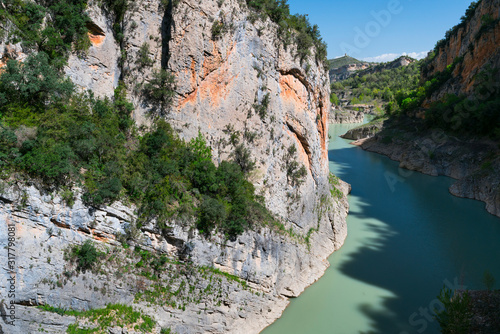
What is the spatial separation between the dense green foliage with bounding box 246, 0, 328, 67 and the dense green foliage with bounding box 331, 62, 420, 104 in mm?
76545

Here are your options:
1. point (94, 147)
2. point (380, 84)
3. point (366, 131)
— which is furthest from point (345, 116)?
point (94, 147)

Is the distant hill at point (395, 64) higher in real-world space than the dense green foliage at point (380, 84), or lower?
higher

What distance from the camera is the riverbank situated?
80.6 ft

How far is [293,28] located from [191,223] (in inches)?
→ 414

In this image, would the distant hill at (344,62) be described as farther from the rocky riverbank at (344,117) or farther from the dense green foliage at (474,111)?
the dense green foliage at (474,111)

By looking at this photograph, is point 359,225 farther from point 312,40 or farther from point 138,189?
point 138,189

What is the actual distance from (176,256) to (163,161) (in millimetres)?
3183

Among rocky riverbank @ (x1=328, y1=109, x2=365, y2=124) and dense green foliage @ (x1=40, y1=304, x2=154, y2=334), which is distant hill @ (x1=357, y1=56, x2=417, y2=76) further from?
dense green foliage @ (x1=40, y1=304, x2=154, y2=334)

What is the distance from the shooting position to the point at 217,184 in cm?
1138

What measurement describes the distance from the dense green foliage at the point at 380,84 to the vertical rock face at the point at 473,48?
42046 millimetres

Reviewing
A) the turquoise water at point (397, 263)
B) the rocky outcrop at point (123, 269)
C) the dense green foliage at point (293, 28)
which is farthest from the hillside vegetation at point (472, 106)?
the rocky outcrop at point (123, 269)

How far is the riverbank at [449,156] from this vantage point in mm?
24578

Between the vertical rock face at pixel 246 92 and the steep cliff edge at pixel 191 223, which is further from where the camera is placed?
the vertical rock face at pixel 246 92

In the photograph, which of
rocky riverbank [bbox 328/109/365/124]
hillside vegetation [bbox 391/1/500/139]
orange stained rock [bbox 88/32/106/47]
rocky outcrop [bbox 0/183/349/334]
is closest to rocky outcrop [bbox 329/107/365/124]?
rocky riverbank [bbox 328/109/365/124]
